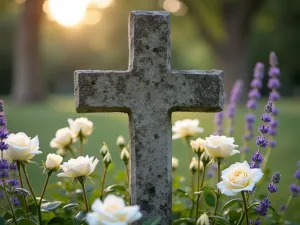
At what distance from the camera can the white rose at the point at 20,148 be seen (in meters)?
2.51

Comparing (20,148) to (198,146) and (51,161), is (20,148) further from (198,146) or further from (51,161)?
(198,146)

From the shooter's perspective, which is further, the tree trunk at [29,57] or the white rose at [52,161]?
the tree trunk at [29,57]

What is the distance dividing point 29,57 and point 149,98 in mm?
19173

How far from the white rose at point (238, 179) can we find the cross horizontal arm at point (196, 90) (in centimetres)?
50

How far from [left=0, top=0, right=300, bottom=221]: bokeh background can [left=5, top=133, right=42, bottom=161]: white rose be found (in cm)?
288

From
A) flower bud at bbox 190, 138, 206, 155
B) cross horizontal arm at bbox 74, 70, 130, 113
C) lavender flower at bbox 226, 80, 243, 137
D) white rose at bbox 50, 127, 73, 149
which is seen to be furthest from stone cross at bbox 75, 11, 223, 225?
lavender flower at bbox 226, 80, 243, 137

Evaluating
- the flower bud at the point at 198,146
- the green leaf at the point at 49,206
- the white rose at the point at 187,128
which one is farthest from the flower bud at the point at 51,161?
the white rose at the point at 187,128

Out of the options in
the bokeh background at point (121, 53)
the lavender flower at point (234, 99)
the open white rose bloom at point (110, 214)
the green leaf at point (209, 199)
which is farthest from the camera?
the bokeh background at point (121, 53)

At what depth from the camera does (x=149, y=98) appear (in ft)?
9.09

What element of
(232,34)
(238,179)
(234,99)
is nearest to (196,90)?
(238,179)

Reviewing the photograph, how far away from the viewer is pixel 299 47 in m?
29.0

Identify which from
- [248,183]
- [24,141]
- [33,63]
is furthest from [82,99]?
[33,63]

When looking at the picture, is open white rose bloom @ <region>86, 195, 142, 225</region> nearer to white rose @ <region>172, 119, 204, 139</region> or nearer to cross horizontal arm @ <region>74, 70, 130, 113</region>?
cross horizontal arm @ <region>74, 70, 130, 113</region>

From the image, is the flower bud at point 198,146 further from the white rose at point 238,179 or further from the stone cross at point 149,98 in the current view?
the white rose at point 238,179
